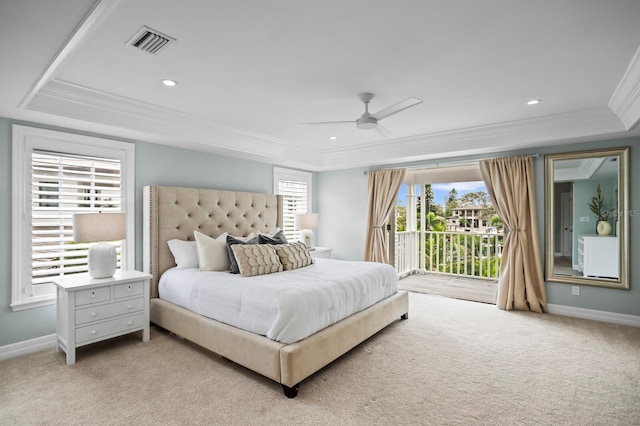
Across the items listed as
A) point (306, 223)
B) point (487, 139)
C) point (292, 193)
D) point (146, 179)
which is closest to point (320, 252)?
A: point (306, 223)

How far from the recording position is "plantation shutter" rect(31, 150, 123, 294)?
10.1 ft

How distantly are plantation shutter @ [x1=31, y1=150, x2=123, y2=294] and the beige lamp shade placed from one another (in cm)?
47

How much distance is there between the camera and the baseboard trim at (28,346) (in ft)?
9.52

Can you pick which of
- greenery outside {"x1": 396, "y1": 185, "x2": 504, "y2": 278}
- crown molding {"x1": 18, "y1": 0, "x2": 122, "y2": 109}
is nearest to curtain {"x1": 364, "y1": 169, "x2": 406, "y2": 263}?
greenery outside {"x1": 396, "y1": 185, "x2": 504, "y2": 278}

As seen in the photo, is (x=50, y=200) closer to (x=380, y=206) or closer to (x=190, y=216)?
(x=190, y=216)

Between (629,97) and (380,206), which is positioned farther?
(380,206)

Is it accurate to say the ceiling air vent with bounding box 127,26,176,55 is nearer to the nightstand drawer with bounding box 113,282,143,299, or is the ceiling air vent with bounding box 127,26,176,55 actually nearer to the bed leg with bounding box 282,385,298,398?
the nightstand drawer with bounding box 113,282,143,299

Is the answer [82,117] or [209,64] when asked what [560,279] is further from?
[82,117]

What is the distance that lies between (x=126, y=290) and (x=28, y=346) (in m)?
0.97

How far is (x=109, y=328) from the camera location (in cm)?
302

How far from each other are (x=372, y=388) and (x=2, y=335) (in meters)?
3.23

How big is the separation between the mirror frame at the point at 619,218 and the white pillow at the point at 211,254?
160 inches

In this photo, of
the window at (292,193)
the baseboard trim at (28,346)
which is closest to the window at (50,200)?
the baseboard trim at (28,346)

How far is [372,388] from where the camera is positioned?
2438 mm
